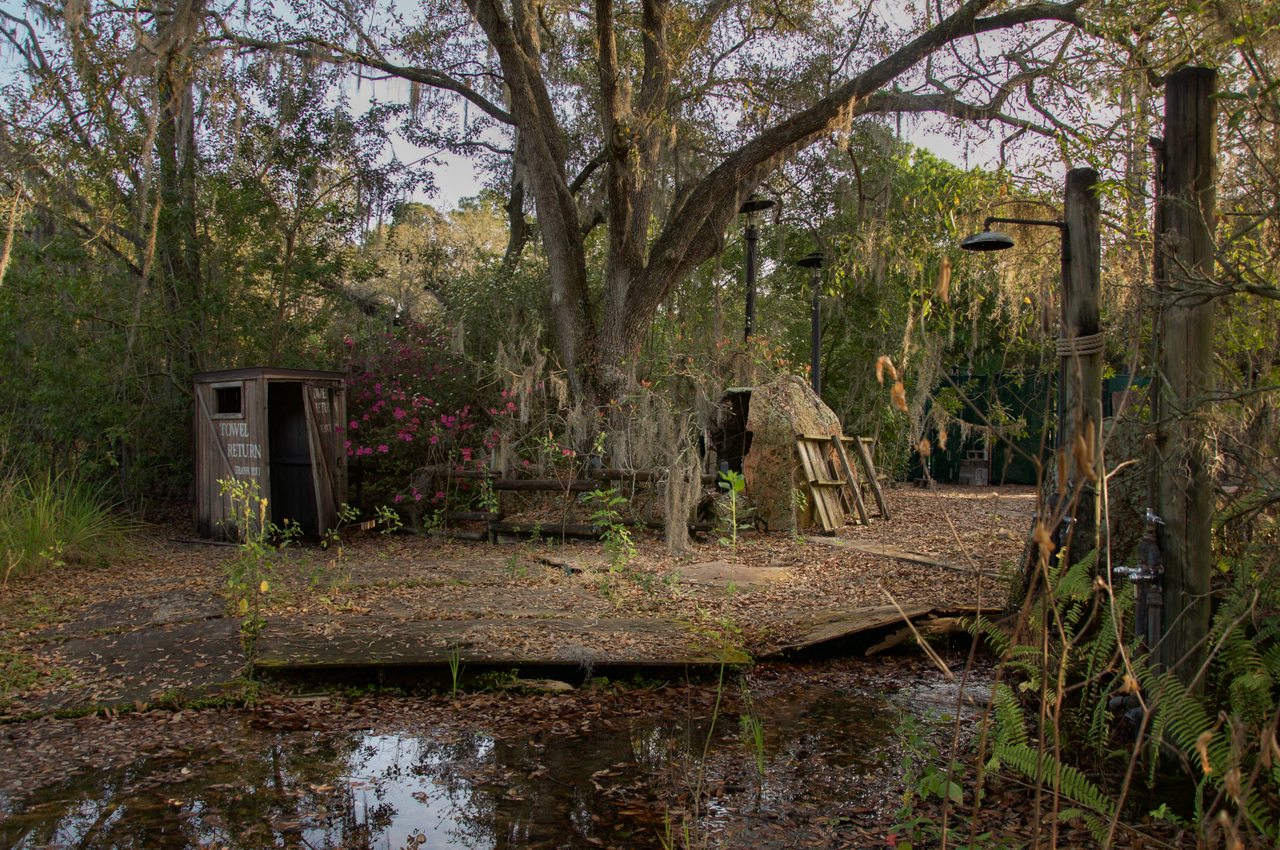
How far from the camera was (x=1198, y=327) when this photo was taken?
3.31 m

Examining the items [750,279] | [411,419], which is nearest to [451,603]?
[411,419]

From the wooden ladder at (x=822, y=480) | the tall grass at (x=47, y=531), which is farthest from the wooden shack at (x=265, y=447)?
the wooden ladder at (x=822, y=480)

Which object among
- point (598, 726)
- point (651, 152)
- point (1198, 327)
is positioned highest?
point (651, 152)

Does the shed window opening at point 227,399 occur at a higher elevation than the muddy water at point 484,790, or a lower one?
higher

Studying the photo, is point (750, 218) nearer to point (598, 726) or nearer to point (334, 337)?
point (334, 337)

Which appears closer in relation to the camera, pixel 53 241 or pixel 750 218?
pixel 53 241

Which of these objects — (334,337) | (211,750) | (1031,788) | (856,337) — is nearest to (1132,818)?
(1031,788)

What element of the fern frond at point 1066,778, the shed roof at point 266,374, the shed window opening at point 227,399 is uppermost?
the shed roof at point 266,374

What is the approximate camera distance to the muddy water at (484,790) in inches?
121

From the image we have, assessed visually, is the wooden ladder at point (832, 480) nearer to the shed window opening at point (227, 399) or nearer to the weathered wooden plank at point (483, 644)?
the weathered wooden plank at point (483, 644)

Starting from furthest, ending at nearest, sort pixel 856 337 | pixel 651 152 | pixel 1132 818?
pixel 856 337
pixel 651 152
pixel 1132 818

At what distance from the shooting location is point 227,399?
33.4ft

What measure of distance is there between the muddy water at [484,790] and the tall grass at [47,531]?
15.0 ft

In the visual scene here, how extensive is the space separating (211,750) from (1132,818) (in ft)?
11.7
